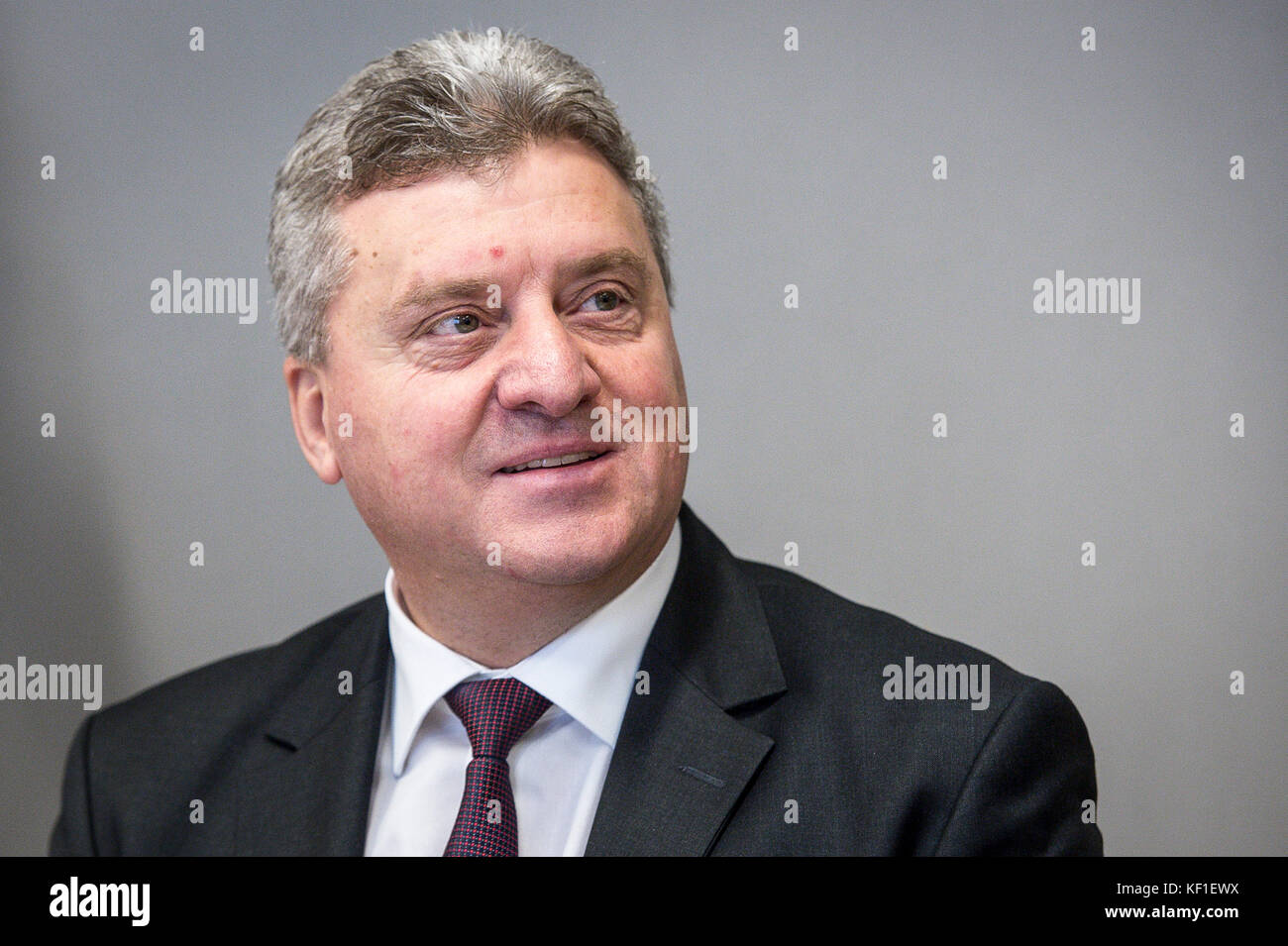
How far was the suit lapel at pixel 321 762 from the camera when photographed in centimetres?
195

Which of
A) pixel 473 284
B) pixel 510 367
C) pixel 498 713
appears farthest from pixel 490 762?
pixel 473 284

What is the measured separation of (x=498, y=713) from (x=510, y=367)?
0.50 metres

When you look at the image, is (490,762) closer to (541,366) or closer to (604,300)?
(541,366)

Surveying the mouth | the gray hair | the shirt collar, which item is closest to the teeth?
the mouth

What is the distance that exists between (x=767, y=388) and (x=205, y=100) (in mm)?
1138

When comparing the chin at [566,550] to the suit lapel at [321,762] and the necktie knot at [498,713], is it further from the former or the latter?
the suit lapel at [321,762]

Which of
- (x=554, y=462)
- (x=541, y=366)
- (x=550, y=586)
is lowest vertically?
(x=550, y=586)

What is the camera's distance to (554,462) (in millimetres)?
1814

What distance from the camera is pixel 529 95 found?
1848mm

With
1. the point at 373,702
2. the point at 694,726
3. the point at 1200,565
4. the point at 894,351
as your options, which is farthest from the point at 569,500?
the point at 1200,565

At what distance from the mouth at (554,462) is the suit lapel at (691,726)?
10.8 inches

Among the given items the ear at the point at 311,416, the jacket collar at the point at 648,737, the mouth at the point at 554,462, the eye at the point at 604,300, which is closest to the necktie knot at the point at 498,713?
the jacket collar at the point at 648,737

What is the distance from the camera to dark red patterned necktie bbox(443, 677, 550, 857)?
1834mm

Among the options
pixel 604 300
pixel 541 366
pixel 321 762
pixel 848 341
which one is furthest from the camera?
pixel 848 341
